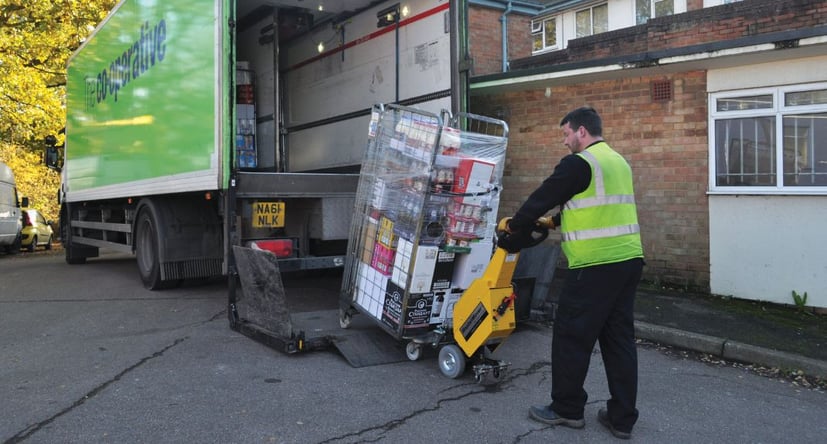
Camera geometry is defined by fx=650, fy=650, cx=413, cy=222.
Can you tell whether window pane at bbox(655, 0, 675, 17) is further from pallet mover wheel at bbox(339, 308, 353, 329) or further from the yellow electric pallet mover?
the yellow electric pallet mover

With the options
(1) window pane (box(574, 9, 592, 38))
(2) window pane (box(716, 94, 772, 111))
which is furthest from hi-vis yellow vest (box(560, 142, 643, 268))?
(1) window pane (box(574, 9, 592, 38))

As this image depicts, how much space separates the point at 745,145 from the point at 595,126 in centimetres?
468

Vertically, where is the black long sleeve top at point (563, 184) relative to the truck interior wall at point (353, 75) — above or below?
below

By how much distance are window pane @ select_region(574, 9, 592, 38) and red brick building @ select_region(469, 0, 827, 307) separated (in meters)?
10.9

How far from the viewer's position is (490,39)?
9.77m

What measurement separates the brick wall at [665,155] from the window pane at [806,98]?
2.80ft

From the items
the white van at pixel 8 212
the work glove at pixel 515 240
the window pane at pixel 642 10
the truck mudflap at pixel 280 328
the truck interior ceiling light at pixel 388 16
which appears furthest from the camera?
the window pane at pixel 642 10

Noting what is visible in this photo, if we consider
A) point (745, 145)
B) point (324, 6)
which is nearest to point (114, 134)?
point (324, 6)

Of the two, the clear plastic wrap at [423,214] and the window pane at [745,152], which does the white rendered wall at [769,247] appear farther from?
the clear plastic wrap at [423,214]

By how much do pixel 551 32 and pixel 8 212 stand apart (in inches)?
621

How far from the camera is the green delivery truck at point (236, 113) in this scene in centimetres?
598

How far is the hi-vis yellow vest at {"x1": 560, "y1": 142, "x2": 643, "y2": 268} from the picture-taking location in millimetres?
3451

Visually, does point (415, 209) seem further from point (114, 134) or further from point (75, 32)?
point (75, 32)

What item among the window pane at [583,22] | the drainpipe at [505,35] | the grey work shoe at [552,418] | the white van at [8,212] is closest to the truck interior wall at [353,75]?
the drainpipe at [505,35]
